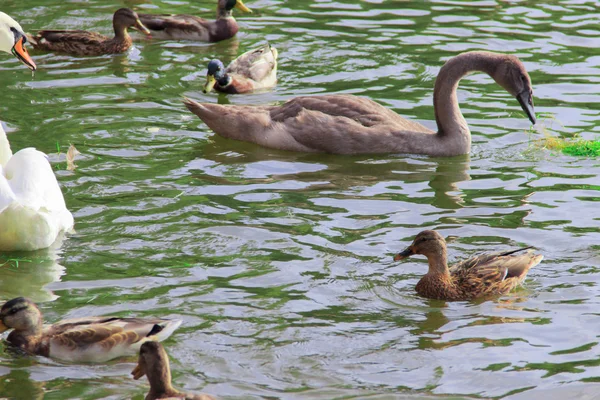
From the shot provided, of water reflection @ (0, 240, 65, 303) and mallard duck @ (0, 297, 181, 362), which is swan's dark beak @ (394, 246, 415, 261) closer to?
mallard duck @ (0, 297, 181, 362)

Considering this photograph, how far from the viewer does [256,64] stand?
14008 millimetres

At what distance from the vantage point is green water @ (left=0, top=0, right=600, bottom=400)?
714 cm

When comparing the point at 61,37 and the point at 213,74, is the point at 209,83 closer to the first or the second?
the point at 213,74

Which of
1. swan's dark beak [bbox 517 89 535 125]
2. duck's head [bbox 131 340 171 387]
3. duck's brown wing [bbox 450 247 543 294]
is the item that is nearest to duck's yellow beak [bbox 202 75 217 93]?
swan's dark beak [bbox 517 89 535 125]

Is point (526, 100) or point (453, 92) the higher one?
point (453, 92)

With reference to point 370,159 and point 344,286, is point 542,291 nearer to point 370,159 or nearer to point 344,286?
point 344,286

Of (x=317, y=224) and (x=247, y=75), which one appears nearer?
(x=317, y=224)

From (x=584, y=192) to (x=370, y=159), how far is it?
2415 mm

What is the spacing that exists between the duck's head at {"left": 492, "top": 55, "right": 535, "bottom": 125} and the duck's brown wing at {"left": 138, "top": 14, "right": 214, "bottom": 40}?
5524 millimetres

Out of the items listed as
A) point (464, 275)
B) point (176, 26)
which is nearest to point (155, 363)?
point (464, 275)

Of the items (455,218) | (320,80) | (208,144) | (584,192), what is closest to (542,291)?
(455,218)

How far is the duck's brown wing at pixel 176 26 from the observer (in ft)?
53.0

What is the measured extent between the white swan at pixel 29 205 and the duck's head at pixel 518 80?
17.9ft

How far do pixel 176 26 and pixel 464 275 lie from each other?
29.4 ft
